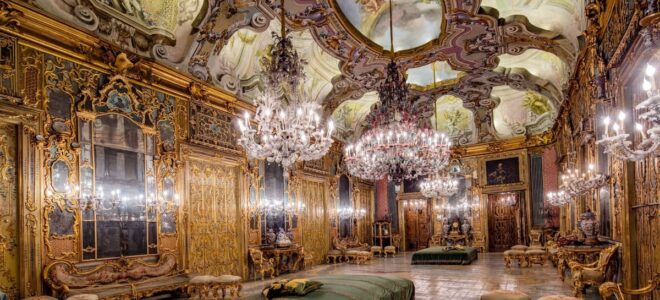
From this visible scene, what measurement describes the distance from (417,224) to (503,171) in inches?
178

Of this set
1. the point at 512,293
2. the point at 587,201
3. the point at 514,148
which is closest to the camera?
the point at 512,293

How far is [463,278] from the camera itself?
10367mm

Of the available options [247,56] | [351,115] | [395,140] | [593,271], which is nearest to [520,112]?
[351,115]

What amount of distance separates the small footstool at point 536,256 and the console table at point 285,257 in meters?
6.54

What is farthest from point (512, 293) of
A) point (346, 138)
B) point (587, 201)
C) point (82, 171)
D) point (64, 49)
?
point (346, 138)

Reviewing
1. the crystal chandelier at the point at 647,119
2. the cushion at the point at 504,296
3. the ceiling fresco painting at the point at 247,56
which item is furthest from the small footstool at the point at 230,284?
the crystal chandelier at the point at 647,119

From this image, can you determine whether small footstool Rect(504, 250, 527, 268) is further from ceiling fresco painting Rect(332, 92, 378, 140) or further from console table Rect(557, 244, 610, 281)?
ceiling fresco painting Rect(332, 92, 378, 140)

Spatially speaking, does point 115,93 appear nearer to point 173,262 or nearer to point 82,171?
point 82,171

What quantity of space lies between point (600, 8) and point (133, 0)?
810 centimetres

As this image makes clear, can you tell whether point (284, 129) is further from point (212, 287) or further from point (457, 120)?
point (457, 120)

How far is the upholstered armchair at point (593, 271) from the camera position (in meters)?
6.79

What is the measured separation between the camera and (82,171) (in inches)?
289

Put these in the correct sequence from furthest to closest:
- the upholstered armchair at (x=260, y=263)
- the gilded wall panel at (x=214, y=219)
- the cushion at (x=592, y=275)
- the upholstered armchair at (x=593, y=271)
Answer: the upholstered armchair at (x=260, y=263), the gilded wall panel at (x=214, y=219), the cushion at (x=592, y=275), the upholstered armchair at (x=593, y=271)

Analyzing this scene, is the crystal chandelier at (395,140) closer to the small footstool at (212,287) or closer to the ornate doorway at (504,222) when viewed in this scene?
the small footstool at (212,287)
